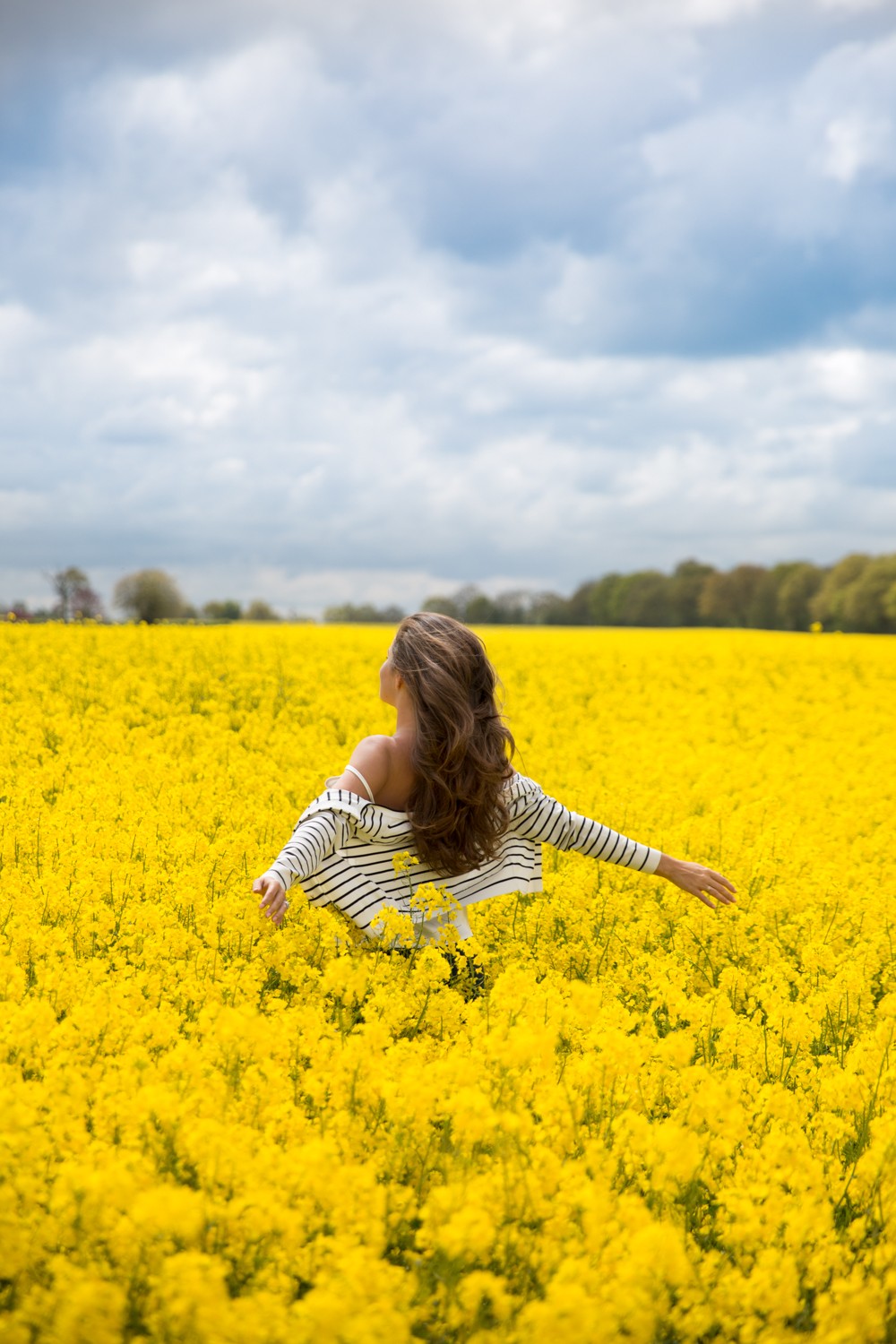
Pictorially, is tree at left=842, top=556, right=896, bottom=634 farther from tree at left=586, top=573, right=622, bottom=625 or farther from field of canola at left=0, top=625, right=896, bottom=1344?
field of canola at left=0, top=625, right=896, bottom=1344

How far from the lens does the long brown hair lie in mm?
4926

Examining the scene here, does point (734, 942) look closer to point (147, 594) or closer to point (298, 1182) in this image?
point (298, 1182)

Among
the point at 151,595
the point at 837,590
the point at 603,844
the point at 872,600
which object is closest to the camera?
the point at 603,844

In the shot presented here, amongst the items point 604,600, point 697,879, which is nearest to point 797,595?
point 604,600

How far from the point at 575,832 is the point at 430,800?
836 millimetres

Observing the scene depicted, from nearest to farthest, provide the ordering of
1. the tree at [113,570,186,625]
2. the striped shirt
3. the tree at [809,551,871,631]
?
the striped shirt < the tree at [113,570,186,625] < the tree at [809,551,871,631]

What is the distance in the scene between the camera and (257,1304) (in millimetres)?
2723

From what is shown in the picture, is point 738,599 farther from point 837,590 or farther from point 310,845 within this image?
point 310,845

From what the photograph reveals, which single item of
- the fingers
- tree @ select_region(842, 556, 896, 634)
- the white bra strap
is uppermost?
tree @ select_region(842, 556, 896, 634)

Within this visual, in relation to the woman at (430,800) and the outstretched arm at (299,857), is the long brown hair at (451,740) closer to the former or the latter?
the woman at (430,800)

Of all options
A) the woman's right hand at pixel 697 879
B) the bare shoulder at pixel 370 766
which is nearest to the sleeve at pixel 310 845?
the bare shoulder at pixel 370 766

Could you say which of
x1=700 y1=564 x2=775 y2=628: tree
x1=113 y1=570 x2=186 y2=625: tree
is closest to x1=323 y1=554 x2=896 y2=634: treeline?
x1=700 y1=564 x2=775 y2=628: tree

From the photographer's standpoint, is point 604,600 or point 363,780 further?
point 604,600

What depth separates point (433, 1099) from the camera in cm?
361
